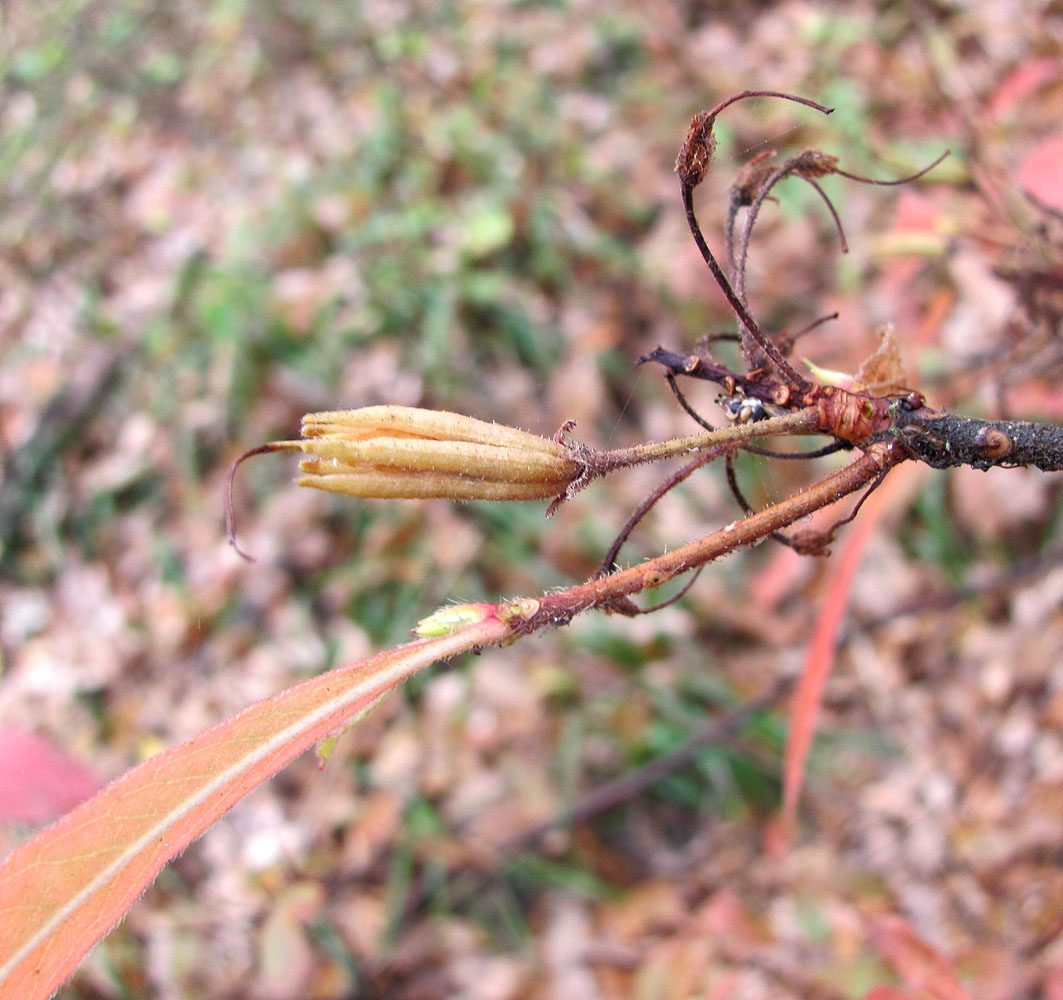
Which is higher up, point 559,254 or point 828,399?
point 559,254

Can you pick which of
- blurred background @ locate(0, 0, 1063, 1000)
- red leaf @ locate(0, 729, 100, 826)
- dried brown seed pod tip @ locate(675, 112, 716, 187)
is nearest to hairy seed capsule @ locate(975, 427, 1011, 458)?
dried brown seed pod tip @ locate(675, 112, 716, 187)

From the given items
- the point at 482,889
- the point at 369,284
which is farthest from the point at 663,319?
the point at 482,889

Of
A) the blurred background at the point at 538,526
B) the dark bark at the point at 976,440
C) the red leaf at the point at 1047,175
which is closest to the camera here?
the dark bark at the point at 976,440

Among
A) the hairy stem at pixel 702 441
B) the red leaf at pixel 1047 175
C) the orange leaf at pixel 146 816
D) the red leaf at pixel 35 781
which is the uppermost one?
the red leaf at pixel 1047 175

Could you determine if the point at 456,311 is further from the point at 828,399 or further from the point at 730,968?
the point at 828,399

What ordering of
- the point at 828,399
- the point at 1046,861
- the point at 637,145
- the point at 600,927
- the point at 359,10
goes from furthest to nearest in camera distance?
the point at 359,10 < the point at 637,145 < the point at 600,927 < the point at 1046,861 < the point at 828,399

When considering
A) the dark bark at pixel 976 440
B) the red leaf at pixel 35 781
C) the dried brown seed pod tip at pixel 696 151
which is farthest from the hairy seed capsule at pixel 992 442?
the red leaf at pixel 35 781

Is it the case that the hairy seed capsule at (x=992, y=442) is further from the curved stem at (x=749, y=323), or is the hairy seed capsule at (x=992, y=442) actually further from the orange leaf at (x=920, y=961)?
the orange leaf at (x=920, y=961)

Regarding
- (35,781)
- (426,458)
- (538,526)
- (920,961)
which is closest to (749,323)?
(426,458)
